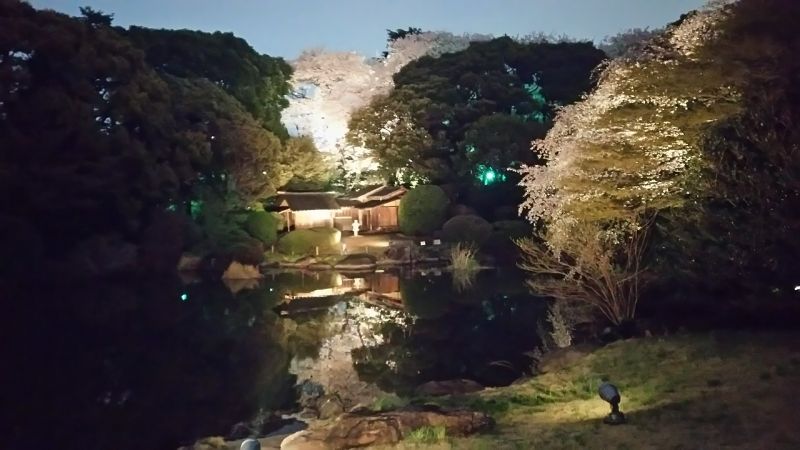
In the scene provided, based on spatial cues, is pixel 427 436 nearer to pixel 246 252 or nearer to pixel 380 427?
pixel 380 427

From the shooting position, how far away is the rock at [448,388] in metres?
9.24

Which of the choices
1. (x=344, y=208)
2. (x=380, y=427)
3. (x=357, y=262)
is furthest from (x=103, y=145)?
(x=380, y=427)

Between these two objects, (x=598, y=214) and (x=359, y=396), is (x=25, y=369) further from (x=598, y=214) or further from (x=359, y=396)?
(x=598, y=214)

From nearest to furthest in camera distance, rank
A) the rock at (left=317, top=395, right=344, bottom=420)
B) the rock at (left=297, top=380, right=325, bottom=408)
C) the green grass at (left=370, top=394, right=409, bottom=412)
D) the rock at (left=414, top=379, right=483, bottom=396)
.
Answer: the green grass at (left=370, top=394, right=409, bottom=412), the rock at (left=317, top=395, right=344, bottom=420), the rock at (left=414, top=379, right=483, bottom=396), the rock at (left=297, top=380, right=325, bottom=408)

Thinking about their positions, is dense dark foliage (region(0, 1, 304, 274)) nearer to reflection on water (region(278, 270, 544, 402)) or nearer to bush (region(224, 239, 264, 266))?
bush (region(224, 239, 264, 266))

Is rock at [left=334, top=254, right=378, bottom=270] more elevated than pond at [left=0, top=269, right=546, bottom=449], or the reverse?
rock at [left=334, top=254, right=378, bottom=270]

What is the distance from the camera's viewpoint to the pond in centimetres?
930

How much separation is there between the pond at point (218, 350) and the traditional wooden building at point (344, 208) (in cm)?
1244

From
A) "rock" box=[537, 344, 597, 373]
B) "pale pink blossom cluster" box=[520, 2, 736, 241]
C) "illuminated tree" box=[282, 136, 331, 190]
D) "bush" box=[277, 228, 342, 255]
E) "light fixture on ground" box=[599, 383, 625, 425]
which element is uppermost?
"illuminated tree" box=[282, 136, 331, 190]

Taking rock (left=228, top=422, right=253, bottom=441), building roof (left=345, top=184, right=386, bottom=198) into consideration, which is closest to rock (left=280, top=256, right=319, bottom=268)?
building roof (left=345, top=184, right=386, bottom=198)

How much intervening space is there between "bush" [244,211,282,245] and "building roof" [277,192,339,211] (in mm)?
3765

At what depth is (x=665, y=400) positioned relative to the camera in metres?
6.44

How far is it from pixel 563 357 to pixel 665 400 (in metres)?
3.56

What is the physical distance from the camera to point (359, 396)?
1004cm
